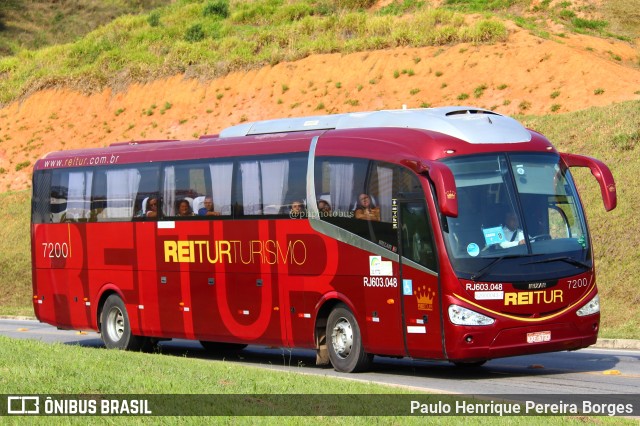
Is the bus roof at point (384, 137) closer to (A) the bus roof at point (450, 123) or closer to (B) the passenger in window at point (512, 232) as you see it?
(A) the bus roof at point (450, 123)

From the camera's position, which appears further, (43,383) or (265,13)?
(265,13)

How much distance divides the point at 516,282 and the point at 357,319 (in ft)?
8.39

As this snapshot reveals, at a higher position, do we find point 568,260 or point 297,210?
point 297,210

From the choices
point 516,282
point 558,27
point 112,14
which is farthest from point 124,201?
point 112,14

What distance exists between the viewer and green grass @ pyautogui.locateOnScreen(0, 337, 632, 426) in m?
9.59

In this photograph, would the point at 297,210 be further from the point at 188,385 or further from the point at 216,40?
the point at 216,40

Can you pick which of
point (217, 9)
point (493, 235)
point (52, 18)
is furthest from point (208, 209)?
point (52, 18)

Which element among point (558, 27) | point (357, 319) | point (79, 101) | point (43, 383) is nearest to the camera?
point (43, 383)

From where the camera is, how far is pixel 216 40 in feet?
207

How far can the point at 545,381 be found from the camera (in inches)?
557

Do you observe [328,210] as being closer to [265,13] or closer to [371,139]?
[371,139]

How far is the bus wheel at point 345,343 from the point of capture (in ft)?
51.3

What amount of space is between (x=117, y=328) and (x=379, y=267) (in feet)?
23.5

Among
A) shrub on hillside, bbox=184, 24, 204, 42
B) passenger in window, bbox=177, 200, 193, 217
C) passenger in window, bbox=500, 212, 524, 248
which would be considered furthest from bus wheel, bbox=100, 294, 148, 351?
shrub on hillside, bbox=184, 24, 204, 42
